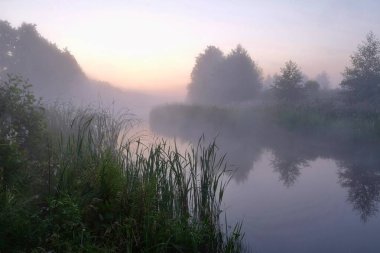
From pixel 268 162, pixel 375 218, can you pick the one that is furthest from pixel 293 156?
pixel 375 218

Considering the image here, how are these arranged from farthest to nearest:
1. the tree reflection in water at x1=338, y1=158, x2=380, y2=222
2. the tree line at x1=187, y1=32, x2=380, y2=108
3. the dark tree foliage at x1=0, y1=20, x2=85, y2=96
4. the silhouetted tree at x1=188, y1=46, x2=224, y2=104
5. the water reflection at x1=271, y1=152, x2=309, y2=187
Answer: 1. the silhouetted tree at x1=188, y1=46, x2=224, y2=104
2. the dark tree foliage at x1=0, y1=20, x2=85, y2=96
3. the tree line at x1=187, y1=32, x2=380, y2=108
4. the water reflection at x1=271, y1=152, x2=309, y2=187
5. the tree reflection in water at x1=338, y1=158, x2=380, y2=222

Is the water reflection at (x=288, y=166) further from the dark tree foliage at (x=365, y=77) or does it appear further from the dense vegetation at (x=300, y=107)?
the dark tree foliage at (x=365, y=77)

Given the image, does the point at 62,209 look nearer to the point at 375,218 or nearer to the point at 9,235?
the point at 9,235

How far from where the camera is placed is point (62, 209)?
474 centimetres

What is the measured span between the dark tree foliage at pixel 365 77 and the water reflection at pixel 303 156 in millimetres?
8870

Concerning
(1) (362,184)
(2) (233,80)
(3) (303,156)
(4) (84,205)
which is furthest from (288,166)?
(2) (233,80)

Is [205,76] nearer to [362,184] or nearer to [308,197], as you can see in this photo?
[362,184]

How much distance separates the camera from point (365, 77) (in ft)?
95.0

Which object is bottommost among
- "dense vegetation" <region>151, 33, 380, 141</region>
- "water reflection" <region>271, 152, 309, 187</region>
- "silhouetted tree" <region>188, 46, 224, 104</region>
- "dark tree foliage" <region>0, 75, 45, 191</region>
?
"water reflection" <region>271, 152, 309, 187</region>

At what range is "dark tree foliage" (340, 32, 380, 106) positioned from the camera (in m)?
28.5

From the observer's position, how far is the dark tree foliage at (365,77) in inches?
1124

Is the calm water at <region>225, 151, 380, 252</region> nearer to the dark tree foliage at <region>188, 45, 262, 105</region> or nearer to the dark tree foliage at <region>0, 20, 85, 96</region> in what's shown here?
the dark tree foliage at <region>188, 45, 262, 105</region>

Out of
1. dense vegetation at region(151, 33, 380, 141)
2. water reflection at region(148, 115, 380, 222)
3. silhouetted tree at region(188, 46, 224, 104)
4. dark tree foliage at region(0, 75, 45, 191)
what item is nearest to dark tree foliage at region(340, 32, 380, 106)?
dense vegetation at region(151, 33, 380, 141)

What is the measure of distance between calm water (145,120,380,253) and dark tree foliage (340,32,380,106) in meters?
11.3
